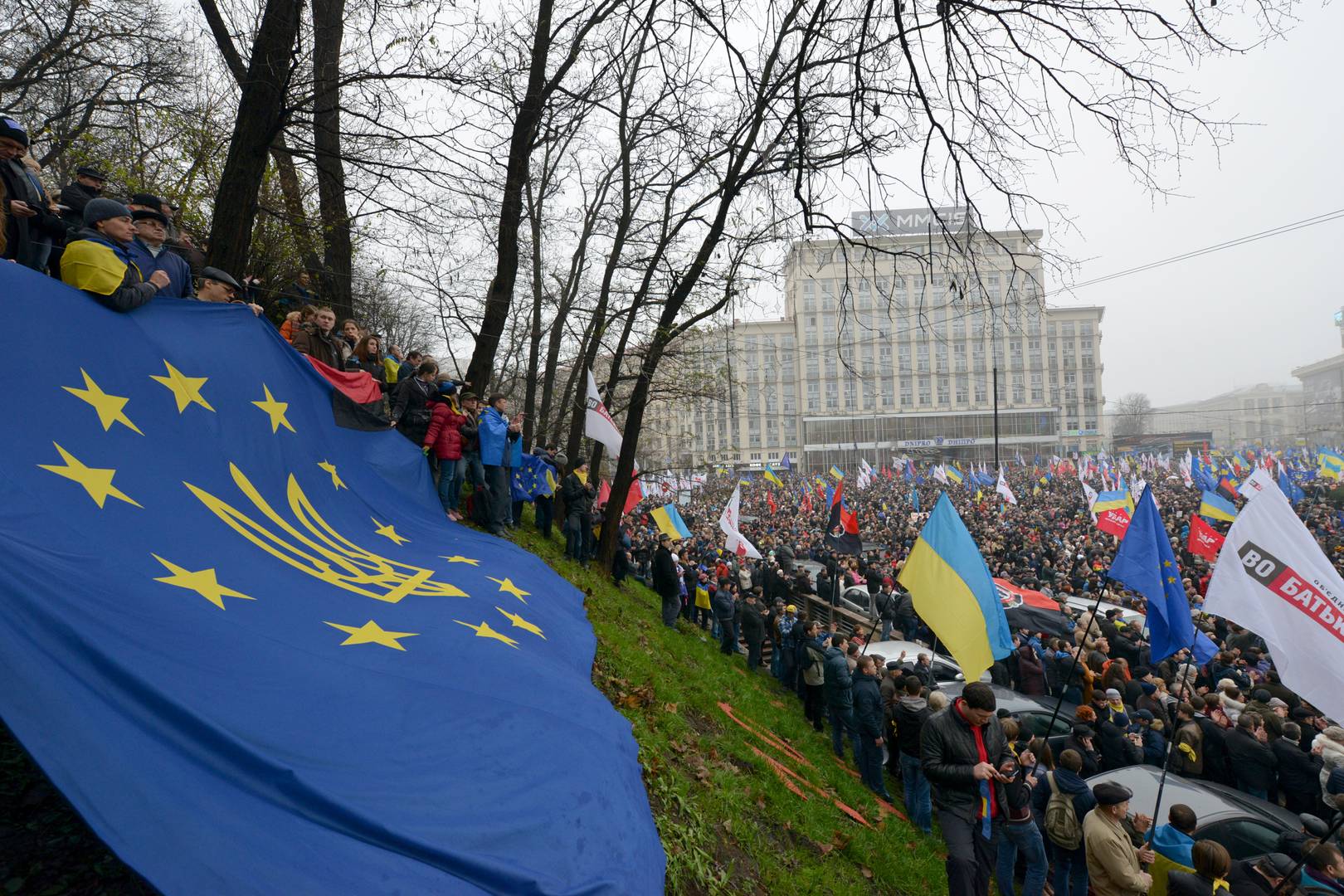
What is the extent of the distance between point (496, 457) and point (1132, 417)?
140 m

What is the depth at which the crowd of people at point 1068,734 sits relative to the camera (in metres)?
4.64

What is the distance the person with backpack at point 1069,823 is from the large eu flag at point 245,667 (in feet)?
13.7

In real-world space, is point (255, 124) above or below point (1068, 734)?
above

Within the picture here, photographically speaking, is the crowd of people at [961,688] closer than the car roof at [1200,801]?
Yes

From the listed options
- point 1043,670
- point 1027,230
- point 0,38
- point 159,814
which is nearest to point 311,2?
point 0,38

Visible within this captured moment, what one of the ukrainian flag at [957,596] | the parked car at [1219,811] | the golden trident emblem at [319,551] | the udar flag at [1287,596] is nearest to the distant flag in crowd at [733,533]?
the ukrainian flag at [957,596]

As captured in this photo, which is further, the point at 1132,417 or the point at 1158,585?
the point at 1132,417

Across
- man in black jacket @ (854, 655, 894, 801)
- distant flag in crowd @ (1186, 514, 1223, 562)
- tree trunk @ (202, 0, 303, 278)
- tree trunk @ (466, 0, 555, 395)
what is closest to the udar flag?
man in black jacket @ (854, 655, 894, 801)

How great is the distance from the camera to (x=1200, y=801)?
5.95 meters

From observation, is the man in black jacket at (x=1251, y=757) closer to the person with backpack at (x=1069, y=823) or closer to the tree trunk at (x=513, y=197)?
the person with backpack at (x=1069, y=823)

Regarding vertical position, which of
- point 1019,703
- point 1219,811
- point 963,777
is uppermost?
point 963,777

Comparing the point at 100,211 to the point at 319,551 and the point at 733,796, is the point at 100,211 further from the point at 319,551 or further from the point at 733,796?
the point at 733,796

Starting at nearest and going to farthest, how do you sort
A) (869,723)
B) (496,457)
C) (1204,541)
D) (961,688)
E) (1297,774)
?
(1297,774), (869,723), (496,457), (961,688), (1204,541)

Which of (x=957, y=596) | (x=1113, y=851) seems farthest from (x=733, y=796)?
(x=957, y=596)
